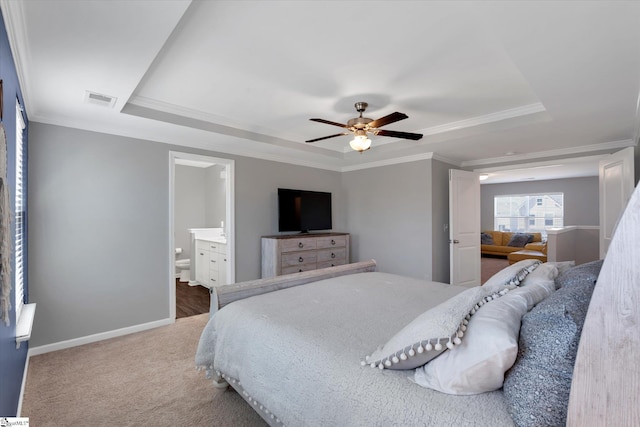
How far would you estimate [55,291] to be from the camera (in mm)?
2934

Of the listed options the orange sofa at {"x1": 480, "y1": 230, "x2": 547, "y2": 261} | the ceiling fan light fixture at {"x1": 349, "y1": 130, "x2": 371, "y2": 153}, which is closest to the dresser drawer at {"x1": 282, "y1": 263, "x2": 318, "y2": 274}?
the ceiling fan light fixture at {"x1": 349, "y1": 130, "x2": 371, "y2": 153}

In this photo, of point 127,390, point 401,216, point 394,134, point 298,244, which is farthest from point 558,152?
point 127,390

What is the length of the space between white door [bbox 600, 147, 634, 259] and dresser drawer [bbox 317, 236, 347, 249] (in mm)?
3334

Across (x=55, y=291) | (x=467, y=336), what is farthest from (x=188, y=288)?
(x=467, y=336)

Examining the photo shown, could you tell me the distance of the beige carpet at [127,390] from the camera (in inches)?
75.7

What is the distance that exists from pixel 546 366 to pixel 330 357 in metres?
0.79

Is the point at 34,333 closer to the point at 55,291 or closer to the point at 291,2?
the point at 55,291

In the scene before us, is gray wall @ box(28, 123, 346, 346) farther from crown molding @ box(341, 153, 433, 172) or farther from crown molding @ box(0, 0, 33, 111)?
crown molding @ box(341, 153, 433, 172)

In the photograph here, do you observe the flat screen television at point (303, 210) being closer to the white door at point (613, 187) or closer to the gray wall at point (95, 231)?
the gray wall at point (95, 231)

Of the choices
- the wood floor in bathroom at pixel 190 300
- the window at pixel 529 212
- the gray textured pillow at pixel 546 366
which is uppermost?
the window at pixel 529 212

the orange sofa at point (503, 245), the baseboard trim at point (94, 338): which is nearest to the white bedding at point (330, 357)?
the baseboard trim at point (94, 338)

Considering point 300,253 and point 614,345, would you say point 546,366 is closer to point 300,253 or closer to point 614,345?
point 614,345

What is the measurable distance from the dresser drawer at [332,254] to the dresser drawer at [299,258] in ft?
0.35

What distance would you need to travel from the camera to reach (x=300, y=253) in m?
4.53
